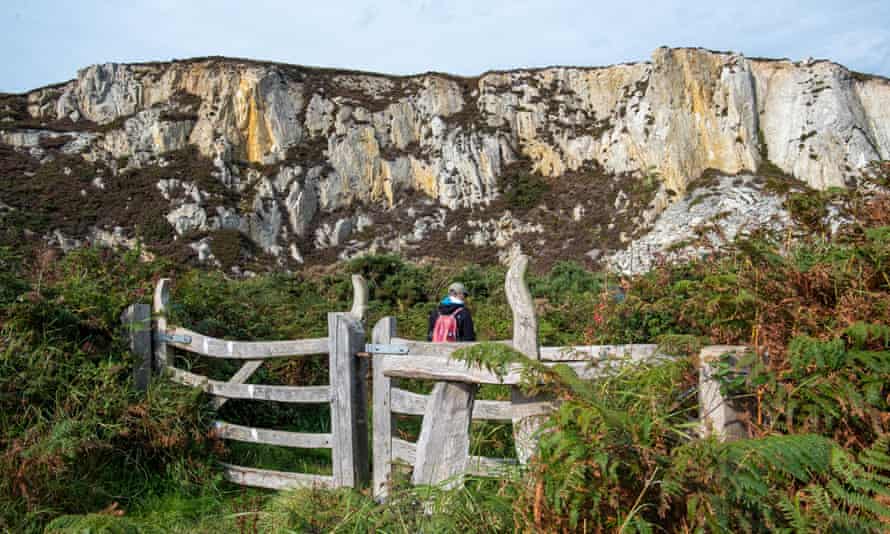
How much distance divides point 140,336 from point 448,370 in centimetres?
402

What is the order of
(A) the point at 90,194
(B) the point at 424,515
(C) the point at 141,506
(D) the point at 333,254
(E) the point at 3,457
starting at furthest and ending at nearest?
(D) the point at 333,254 < (A) the point at 90,194 < (C) the point at 141,506 < (E) the point at 3,457 < (B) the point at 424,515

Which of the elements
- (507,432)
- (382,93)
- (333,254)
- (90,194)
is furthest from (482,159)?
(507,432)

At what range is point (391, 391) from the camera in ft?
15.8

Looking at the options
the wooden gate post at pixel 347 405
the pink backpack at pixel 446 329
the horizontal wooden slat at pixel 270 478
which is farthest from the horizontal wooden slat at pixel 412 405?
the pink backpack at pixel 446 329

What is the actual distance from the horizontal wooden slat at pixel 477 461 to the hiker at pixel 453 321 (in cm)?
213

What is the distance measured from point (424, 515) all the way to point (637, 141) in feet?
150

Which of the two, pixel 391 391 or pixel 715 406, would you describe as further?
pixel 391 391

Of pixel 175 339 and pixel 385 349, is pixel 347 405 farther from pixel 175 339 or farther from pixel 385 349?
pixel 175 339

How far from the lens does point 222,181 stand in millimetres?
44031

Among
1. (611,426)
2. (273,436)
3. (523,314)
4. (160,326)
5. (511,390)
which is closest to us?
(611,426)

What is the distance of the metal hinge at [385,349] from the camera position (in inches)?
180

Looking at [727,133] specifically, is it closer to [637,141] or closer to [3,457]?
[637,141]

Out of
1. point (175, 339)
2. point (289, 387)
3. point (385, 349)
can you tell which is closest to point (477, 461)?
point (385, 349)

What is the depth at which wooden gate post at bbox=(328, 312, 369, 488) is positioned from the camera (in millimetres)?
5000
